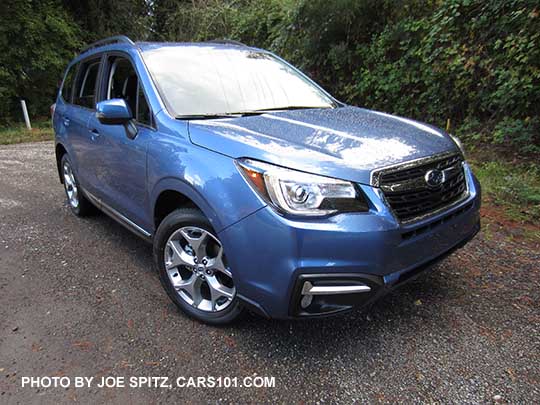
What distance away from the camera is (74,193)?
14.4 feet

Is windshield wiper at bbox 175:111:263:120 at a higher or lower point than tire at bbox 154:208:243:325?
higher

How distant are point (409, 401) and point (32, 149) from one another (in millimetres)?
9846

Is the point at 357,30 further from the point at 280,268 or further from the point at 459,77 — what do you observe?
the point at 280,268

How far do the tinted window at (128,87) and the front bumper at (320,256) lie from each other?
1.27m

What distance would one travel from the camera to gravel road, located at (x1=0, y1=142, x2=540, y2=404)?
194cm

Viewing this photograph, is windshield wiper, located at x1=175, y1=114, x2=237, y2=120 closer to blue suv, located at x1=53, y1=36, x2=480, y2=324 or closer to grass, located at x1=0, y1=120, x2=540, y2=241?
blue suv, located at x1=53, y1=36, x2=480, y2=324

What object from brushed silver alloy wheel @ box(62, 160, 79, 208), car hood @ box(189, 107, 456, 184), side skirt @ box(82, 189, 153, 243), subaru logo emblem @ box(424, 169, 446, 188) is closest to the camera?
car hood @ box(189, 107, 456, 184)

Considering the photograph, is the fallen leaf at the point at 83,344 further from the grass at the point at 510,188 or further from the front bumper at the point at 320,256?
the grass at the point at 510,188

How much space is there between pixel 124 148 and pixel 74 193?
6.48ft

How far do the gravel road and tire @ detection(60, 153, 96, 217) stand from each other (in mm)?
1073

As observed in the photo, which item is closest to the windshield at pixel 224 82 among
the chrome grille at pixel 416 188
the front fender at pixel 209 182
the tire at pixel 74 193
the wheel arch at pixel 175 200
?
the front fender at pixel 209 182

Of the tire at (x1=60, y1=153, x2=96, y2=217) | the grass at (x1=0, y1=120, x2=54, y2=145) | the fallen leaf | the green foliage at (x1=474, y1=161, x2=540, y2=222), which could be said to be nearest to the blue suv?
the fallen leaf

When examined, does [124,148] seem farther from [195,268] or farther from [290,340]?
[290,340]

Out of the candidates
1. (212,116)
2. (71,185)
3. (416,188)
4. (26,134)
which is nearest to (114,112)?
(212,116)
